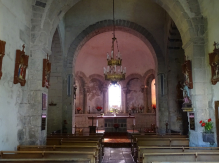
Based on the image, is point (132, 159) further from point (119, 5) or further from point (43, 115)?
point (119, 5)

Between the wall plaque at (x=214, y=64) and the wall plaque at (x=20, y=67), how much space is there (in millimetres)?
5471

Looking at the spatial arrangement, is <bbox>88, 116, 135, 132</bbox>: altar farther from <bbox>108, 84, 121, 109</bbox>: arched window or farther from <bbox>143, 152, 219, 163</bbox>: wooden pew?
<bbox>143, 152, 219, 163</bbox>: wooden pew

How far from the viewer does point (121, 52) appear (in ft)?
58.1

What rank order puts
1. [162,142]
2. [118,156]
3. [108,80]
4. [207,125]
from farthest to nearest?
[108,80] < [118,156] < [162,142] < [207,125]

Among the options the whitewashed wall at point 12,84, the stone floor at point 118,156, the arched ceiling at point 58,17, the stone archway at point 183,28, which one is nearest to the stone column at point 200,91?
the stone archway at point 183,28

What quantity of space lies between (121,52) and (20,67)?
40.1 feet

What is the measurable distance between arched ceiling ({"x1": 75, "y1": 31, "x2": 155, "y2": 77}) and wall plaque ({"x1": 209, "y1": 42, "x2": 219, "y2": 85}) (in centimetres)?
1023

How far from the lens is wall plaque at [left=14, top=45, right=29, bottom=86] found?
597cm

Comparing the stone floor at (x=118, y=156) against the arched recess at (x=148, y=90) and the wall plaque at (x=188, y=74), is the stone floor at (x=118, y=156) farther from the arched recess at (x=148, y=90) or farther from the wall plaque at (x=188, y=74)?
the arched recess at (x=148, y=90)

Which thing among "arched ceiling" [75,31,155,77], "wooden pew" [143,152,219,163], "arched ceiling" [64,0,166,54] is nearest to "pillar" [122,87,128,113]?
"arched ceiling" [75,31,155,77]

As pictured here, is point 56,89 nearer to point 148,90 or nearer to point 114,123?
point 114,123

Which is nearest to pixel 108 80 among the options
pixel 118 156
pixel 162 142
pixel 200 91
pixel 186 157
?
pixel 118 156

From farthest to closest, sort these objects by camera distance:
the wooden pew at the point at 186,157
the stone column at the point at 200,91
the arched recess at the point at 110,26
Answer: the arched recess at the point at 110,26 < the stone column at the point at 200,91 < the wooden pew at the point at 186,157

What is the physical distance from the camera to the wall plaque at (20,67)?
597 cm
